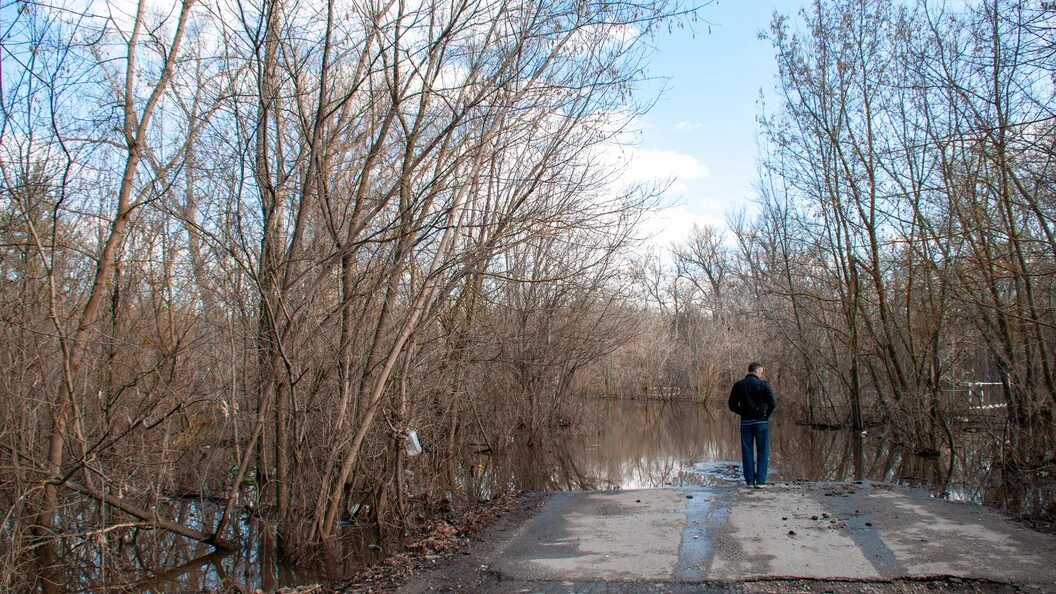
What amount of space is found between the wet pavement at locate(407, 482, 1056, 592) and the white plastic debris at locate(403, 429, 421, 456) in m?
1.57

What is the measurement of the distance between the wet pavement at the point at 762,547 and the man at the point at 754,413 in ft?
3.04

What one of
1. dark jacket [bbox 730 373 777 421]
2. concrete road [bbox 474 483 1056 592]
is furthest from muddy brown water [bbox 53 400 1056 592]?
dark jacket [bbox 730 373 777 421]

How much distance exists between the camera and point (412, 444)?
8.55 m

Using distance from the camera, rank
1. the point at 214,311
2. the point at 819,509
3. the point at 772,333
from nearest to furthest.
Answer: the point at 819,509, the point at 214,311, the point at 772,333

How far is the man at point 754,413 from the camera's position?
9.70 m

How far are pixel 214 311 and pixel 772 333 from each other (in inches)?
919

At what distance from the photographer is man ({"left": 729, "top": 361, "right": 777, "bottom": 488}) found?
970 cm

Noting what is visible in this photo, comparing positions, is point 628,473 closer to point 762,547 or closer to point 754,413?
point 754,413

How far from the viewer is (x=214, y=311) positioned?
9.48 meters

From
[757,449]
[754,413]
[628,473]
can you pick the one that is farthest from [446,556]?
[628,473]

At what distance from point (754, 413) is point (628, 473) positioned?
579 cm

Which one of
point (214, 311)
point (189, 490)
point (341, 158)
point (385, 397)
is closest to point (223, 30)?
point (341, 158)

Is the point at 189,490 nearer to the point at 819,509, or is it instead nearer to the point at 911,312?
the point at 819,509

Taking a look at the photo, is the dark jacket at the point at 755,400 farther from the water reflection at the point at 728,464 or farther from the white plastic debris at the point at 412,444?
the white plastic debris at the point at 412,444
